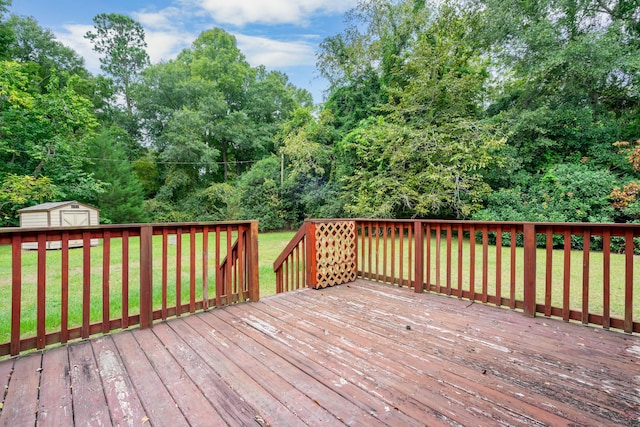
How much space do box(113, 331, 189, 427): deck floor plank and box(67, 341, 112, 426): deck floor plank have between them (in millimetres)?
158

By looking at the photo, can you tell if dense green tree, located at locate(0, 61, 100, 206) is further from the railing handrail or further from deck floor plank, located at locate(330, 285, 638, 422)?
deck floor plank, located at locate(330, 285, 638, 422)

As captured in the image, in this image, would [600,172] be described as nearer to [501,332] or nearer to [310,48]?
[501,332]

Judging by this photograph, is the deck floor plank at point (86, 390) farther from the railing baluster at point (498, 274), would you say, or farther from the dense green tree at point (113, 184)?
the dense green tree at point (113, 184)

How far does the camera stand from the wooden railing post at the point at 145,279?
2.58 metres

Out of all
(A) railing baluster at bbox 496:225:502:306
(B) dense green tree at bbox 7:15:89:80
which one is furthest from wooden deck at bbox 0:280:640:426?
(B) dense green tree at bbox 7:15:89:80

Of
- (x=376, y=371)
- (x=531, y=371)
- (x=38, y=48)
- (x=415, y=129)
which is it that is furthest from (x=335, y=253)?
(x=38, y=48)

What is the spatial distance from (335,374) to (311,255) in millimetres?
2123

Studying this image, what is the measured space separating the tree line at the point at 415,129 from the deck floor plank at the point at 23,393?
30.0ft

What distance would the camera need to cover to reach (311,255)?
3879 millimetres

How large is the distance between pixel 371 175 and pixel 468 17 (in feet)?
21.0

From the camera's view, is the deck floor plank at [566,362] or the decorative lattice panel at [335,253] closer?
the deck floor plank at [566,362]

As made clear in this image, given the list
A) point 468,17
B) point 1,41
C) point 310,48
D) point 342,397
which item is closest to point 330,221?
point 342,397

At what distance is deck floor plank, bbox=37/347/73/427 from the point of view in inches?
56.0

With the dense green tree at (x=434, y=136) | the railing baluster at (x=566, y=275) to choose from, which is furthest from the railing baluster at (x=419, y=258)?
the dense green tree at (x=434, y=136)
